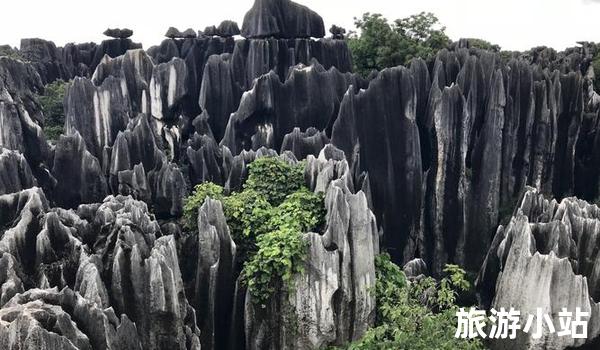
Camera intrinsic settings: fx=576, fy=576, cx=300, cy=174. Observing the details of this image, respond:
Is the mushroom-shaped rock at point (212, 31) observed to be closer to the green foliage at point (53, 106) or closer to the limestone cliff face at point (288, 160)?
the limestone cliff face at point (288, 160)

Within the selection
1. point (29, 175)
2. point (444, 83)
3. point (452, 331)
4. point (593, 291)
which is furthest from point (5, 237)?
point (444, 83)

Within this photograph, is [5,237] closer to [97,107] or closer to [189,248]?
[189,248]

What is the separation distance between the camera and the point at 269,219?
1255 cm

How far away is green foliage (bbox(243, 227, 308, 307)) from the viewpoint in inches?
431

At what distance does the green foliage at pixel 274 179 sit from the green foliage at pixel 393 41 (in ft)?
41.1

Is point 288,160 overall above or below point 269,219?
above

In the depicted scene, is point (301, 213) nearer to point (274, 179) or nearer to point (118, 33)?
point (274, 179)

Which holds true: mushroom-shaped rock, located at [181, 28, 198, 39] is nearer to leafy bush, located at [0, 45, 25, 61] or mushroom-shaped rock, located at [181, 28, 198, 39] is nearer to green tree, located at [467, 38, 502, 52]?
leafy bush, located at [0, 45, 25, 61]

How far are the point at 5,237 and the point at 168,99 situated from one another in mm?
14946

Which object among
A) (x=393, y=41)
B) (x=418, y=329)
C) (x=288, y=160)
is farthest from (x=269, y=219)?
(x=393, y=41)

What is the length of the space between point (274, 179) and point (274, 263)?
322 cm

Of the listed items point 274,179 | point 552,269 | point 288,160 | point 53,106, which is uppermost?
point 53,106

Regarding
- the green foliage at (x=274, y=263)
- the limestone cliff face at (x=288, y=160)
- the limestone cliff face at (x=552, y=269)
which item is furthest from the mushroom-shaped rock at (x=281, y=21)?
the green foliage at (x=274, y=263)

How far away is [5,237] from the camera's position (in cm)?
1031
